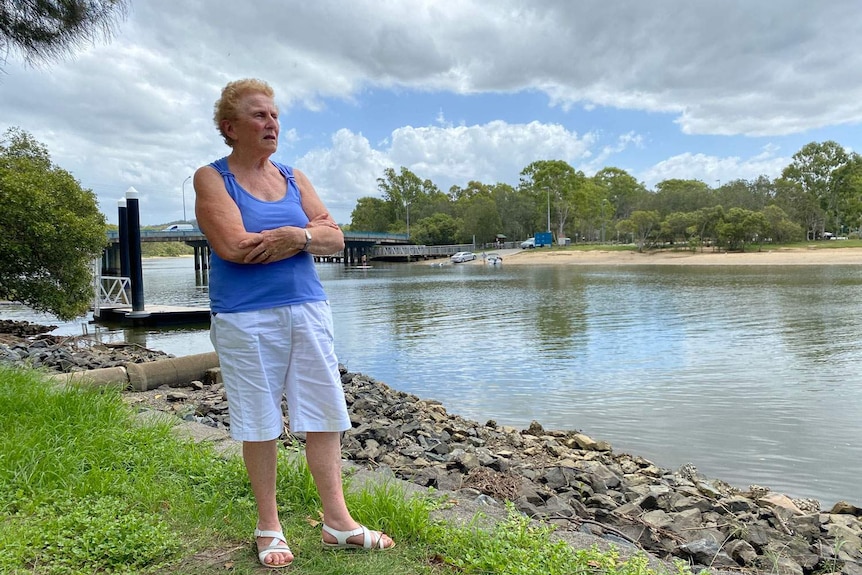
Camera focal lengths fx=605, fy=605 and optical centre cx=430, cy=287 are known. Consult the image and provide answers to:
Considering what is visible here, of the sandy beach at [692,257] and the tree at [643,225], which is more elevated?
the tree at [643,225]

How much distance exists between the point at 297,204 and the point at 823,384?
30.8 ft

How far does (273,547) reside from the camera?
2283mm

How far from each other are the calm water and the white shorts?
4811 mm

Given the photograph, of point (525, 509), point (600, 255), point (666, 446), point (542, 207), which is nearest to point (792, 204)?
point (600, 255)

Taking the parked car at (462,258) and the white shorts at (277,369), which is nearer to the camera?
the white shorts at (277,369)

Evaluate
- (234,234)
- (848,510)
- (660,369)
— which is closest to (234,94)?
(234,234)

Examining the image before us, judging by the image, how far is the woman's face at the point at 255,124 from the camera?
7.56 ft

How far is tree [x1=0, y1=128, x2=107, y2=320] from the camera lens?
11.1m

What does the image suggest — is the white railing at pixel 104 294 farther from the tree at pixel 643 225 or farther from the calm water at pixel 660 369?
the tree at pixel 643 225

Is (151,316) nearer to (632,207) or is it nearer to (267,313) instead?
(267,313)

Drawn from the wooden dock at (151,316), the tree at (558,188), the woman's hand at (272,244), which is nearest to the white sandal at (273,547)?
the woman's hand at (272,244)

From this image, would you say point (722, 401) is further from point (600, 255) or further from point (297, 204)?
point (600, 255)

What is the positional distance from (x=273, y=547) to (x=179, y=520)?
58 centimetres

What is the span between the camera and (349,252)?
273 feet
